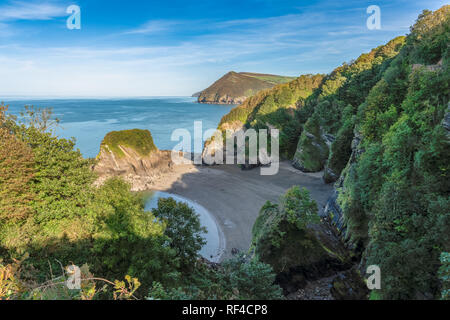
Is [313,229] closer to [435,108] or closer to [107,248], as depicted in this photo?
A: [435,108]

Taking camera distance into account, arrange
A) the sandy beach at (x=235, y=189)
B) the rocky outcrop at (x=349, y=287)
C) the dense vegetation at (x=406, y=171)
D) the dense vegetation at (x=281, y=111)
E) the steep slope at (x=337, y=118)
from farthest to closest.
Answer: the dense vegetation at (x=281, y=111), the steep slope at (x=337, y=118), the sandy beach at (x=235, y=189), the rocky outcrop at (x=349, y=287), the dense vegetation at (x=406, y=171)

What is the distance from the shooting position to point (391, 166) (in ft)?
46.2

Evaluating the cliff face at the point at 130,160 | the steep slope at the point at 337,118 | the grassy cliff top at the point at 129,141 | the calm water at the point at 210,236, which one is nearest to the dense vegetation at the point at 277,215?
the calm water at the point at 210,236

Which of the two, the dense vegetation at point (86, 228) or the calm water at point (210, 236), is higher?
the dense vegetation at point (86, 228)

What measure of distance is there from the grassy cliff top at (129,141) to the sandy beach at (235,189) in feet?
22.9

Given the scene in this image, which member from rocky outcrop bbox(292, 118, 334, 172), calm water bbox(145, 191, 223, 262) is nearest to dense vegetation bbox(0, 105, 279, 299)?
calm water bbox(145, 191, 223, 262)

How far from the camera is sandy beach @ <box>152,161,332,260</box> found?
89.8ft

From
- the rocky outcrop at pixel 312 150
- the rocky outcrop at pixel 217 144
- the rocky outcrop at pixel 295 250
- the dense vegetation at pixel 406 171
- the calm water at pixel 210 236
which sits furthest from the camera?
the rocky outcrop at pixel 217 144

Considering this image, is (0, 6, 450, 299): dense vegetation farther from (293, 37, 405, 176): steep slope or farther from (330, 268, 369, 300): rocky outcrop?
(293, 37, 405, 176): steep slope

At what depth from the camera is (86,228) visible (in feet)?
43.7

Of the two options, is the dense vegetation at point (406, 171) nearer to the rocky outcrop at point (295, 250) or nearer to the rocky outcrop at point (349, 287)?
the rocky outcrop at point (349, 287)

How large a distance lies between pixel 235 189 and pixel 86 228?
83.3ft

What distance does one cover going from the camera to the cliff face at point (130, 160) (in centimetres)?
4251

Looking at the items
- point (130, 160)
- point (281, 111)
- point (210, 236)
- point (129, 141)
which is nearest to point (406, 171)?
point (210, 236)
